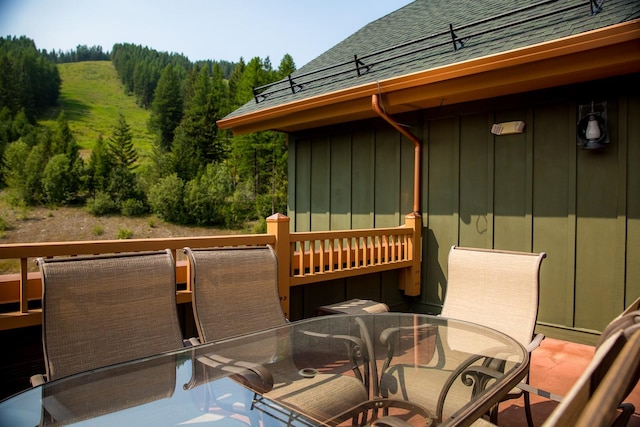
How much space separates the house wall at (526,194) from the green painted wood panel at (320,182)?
18.4 inches

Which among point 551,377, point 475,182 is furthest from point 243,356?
point 475,182

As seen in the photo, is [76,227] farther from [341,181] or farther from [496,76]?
[496,76]

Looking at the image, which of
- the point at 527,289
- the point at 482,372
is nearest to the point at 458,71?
the point at 527,289

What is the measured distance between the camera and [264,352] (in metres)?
1.94

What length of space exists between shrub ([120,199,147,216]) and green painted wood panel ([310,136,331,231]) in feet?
85.8

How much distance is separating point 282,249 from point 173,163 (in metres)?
29.9

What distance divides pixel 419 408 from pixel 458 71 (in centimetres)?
340

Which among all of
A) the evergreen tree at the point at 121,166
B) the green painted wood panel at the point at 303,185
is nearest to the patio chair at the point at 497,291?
the green painted wood panel at the point at 303,185

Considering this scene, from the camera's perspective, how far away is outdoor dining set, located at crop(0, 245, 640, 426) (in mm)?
1464

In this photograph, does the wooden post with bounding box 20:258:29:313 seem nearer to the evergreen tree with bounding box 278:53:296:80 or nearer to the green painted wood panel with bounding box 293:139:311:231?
the green painted wood panel with bounding box 293:139:311:231

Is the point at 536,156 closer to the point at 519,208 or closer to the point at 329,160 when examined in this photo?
the point at 519,208

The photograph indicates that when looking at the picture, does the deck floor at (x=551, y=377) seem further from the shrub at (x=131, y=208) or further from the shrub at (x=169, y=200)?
the shrub at (x=131, y=208)

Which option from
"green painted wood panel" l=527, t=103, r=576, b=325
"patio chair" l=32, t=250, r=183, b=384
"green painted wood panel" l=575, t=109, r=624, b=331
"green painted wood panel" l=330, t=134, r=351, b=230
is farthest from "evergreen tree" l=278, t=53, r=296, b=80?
"patio chair" l=32, t=250, r=183, b=384

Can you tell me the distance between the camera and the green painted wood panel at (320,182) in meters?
6.51
